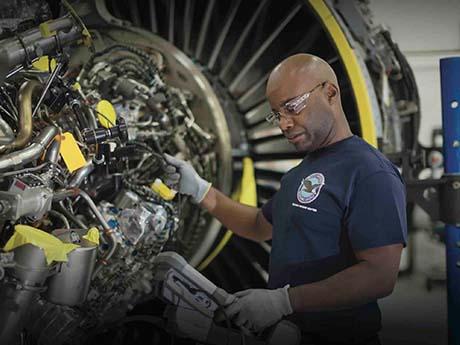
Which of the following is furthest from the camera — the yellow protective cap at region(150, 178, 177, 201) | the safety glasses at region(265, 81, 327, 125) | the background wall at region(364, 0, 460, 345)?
the background wall at region(364, 0, 460, 345)

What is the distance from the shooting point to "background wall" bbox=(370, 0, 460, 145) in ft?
11.3

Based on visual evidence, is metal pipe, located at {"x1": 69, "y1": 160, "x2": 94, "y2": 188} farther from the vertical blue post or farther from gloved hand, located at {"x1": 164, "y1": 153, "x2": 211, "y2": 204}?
the vertical blue post

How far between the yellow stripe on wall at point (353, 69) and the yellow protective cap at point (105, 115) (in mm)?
871

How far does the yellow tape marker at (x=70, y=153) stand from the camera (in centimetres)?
148

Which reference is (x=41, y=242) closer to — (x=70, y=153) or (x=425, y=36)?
(x=70, y=153)

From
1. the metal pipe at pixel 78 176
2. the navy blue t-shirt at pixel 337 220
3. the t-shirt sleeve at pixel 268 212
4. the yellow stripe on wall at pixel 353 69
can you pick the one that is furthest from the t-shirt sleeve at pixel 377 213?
the metal pipe at pixel 78 176

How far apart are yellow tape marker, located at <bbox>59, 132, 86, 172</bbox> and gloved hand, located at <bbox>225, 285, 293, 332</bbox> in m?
0.56

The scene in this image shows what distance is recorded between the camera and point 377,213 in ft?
4.73

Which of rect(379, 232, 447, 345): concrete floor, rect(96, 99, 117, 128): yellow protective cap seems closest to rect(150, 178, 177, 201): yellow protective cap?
rect(96, 99, 117, 128): yellow protective cap

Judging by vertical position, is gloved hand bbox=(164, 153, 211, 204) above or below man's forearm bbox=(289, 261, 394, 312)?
above

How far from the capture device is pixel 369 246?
145cm

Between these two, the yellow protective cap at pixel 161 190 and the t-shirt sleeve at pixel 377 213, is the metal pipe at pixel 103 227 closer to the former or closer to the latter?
the yellow protective cap at pixel 161 190

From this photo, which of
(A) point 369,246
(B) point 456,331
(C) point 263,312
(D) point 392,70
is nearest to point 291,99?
(A) point 369,246

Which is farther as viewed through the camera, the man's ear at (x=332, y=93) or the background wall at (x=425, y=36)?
the background wall at (x=425, y=36)
